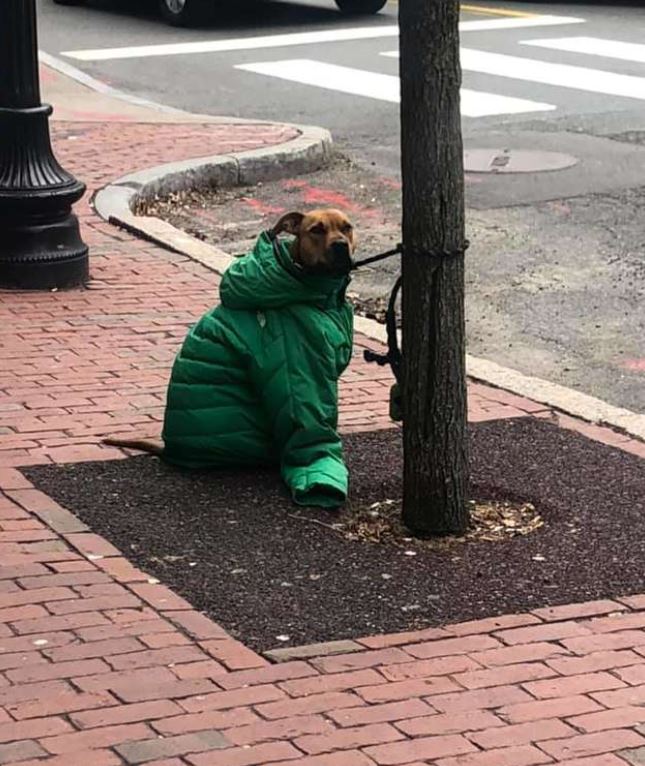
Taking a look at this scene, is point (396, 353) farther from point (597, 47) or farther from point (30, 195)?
point (597, 47)

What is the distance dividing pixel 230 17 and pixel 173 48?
2575mm

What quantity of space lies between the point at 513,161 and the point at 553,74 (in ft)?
14.1

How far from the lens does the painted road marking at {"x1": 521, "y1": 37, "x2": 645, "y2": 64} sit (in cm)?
1764

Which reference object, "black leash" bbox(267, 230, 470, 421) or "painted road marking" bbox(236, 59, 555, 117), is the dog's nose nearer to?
"black leash" bbox(267, 230, 470, 421)

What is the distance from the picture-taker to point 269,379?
238 inches

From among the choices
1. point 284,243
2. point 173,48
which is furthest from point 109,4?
point 284,243

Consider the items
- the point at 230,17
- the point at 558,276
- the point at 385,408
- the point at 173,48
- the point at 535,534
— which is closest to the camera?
the point at 535,534

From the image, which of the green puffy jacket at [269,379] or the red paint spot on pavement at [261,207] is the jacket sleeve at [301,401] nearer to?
the green puffy jacket at [269,379]

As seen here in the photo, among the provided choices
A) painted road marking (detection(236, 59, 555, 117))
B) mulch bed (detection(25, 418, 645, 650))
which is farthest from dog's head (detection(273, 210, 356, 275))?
painted road marking (detection(236, 59, 555, 117))

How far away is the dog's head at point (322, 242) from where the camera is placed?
5.94 m

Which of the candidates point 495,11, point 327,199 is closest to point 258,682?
point 327,199

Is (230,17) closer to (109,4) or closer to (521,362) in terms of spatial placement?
(109,4)

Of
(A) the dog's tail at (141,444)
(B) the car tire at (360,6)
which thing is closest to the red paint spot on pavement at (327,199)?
(A) the dog's tail at (141,444)

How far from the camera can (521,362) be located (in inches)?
320
